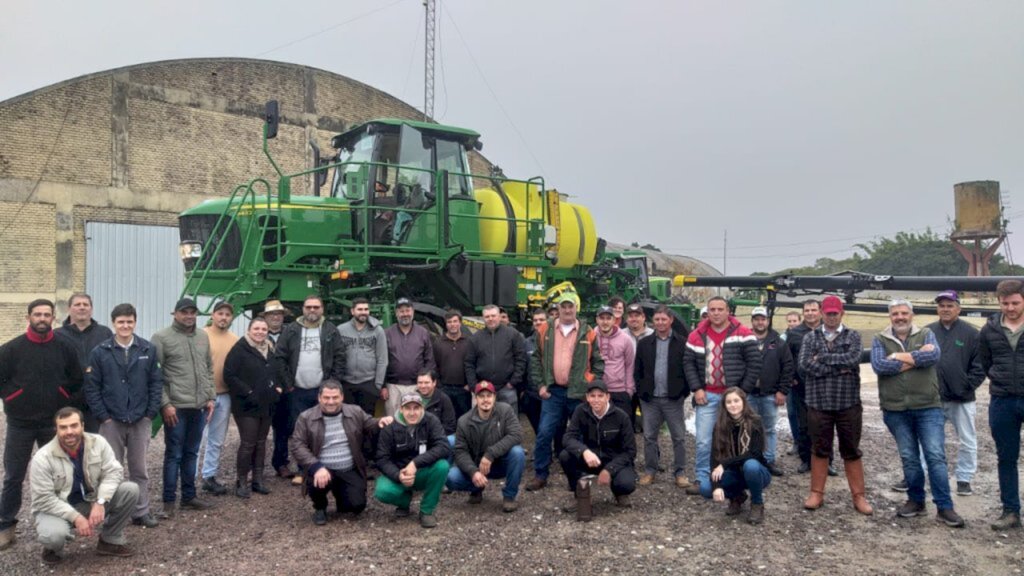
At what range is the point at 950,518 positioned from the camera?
19.1 feet

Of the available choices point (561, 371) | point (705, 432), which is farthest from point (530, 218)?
point (705, 432)

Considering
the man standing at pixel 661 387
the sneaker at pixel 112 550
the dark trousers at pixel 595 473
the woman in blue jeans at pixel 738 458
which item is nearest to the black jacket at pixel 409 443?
the dark trousers at pixel 595 473

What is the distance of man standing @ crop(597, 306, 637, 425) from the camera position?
7.30 m

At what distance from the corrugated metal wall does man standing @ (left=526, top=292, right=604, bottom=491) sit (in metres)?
14.0

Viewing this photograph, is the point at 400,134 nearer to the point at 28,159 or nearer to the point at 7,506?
the point at 7,506

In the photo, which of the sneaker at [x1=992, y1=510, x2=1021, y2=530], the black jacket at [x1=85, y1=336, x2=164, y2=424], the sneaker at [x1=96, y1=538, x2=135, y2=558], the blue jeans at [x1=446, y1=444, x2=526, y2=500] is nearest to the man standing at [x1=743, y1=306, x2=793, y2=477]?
the sneaker at [x1=992, y1=510, x2=1021, y2=530]

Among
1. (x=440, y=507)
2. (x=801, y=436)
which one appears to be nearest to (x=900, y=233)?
(x=801, y=436)

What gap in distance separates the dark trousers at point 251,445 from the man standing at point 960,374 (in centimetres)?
610

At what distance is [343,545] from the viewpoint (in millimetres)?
5387

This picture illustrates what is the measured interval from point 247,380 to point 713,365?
13.8 ft

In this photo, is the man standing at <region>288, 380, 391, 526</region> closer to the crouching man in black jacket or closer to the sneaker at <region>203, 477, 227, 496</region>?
the sneaker at <region>203, 477, 227, 496</region>

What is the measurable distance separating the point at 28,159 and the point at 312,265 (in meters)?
13.0

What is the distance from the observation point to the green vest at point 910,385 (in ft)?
19.7

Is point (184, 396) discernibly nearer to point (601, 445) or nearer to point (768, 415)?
point (601, 445)
